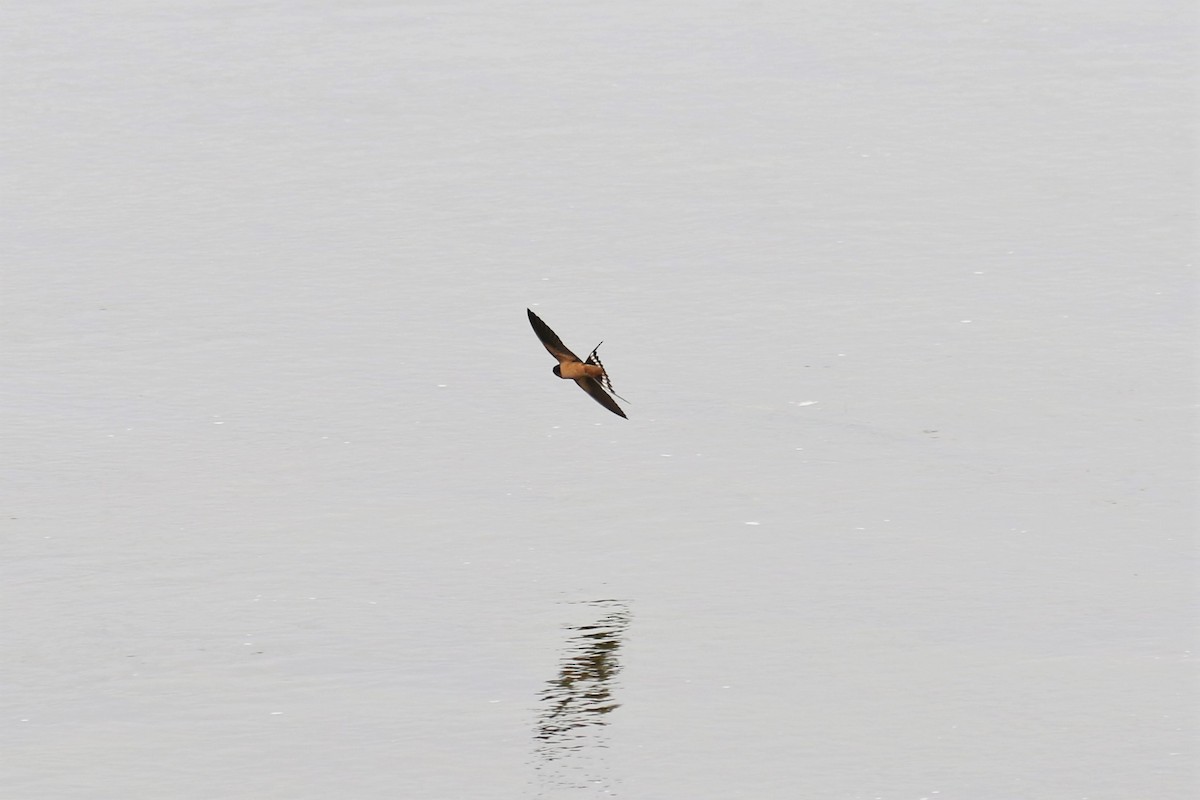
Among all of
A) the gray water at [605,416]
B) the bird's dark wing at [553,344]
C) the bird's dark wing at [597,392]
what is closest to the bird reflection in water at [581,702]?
the gray water at [605,416]

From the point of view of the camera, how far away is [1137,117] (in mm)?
17141

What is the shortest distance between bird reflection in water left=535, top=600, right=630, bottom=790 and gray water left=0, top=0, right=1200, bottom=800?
2cm

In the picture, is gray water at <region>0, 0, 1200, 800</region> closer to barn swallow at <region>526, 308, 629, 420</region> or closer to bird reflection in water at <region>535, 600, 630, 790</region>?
bird reflection in water at <region>535, 600, 630, 790</region>

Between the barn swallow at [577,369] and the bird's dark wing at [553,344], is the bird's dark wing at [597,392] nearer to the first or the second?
the barn swallow at [577,369]

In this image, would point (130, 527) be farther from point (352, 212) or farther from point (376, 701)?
point (352, 212)

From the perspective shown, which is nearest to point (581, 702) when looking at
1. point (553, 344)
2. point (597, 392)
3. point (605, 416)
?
point (597, 392)

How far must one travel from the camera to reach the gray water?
28.2ft

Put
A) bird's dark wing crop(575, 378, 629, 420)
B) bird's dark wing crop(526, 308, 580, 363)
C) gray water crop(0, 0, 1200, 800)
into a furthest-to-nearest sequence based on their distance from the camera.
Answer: bird's dark wing crop(526, 308, 580, 363) < bird's dark wing crop(575, 378, 629, 420) < gray water crop(0, 0, 1200, 800)

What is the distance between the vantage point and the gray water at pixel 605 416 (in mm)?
8609

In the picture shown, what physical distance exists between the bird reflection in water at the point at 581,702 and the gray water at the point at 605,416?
0.02 meters

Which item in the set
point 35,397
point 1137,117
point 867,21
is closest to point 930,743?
point 35,397

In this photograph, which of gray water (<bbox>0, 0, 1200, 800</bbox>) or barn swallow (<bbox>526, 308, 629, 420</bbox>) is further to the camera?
barn swallow (<bbox>526, 308, 629, 420</bbox>)

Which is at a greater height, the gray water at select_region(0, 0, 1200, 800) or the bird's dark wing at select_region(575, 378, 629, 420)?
the bird's dark wing at select_region(575, 378, 629, 420)

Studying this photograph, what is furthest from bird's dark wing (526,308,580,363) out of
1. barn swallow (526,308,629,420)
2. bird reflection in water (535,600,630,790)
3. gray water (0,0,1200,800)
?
bird reflection in water (535,600,630,790)
